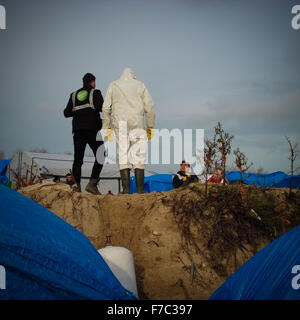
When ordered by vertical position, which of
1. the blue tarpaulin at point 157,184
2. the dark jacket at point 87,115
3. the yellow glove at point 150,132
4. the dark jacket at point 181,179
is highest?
the dark jacket at point 87,115

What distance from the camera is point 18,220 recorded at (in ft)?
4.58

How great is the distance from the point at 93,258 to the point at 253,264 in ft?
2.86

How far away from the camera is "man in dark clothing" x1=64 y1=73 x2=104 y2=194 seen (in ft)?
17.3

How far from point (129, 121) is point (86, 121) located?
710mm

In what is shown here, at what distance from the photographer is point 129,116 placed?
514 centimetres

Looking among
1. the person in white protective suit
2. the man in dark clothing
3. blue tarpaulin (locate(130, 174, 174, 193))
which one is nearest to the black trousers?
the man in dark clothing

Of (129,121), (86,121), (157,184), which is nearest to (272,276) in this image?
(129,121)

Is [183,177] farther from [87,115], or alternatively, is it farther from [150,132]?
[87,115]

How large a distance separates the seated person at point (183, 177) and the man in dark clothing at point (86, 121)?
2750 millimetres

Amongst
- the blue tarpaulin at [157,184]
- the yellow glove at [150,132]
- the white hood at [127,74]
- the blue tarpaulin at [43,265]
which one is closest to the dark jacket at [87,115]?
the white hood at [127,74]

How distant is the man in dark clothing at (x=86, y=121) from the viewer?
5.28 m

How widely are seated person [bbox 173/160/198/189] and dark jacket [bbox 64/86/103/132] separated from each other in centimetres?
289

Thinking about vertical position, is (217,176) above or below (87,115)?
below

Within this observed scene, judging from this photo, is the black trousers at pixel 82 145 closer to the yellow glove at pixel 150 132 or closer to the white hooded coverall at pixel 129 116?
the white hooded coverall at pixel 129 116
